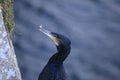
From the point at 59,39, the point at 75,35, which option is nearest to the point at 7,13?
the point at 59,39

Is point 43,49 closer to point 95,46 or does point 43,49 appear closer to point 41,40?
point 41,40

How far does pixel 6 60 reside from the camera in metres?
4.15

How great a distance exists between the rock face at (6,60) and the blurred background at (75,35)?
4.50 metres

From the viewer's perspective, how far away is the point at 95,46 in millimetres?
9312

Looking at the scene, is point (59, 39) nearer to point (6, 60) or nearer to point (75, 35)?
point (6, 60)

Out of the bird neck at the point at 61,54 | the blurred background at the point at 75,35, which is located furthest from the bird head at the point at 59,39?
the blurred background at the point at 75,35

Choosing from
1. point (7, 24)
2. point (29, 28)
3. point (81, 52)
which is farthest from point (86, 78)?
point (7, 24)

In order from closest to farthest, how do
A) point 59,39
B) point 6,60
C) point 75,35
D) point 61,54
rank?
point 6,60
point 59,39
point 61,54
point 75,35

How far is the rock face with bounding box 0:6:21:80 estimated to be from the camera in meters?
4.12

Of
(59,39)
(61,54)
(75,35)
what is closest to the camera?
(59,39)

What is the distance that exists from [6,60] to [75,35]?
497 cm

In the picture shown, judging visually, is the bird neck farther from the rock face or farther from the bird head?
the rock face

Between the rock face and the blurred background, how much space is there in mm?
4499

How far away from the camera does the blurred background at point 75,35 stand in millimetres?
8914
